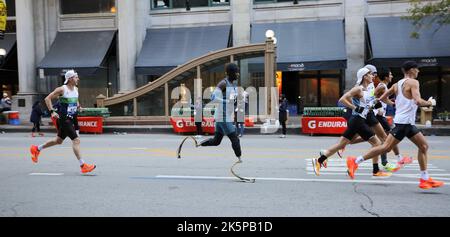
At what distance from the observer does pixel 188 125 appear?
1795cm

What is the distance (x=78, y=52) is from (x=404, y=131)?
835 inches

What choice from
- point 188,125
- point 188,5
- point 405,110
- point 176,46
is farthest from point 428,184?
point 188,5

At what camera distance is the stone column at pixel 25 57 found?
2433 centimetres

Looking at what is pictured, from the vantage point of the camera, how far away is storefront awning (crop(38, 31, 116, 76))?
23.1 meters

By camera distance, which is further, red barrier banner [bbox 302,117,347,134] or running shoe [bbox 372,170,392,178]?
red barrier banner [bbox 302,117,347,134]

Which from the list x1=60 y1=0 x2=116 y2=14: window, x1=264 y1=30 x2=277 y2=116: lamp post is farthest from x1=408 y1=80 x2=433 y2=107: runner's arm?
x1=60 y1=0 x2=116 y2=14: window

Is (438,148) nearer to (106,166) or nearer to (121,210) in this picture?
(106,166)

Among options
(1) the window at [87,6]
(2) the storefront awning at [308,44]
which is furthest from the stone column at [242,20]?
(1) the window at [87,6]

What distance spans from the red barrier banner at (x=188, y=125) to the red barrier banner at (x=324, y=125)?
3.93 metres

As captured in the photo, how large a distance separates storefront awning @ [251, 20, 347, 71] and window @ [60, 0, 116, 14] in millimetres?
9146

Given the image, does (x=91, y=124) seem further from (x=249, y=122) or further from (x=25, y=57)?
(x=25, y=57)

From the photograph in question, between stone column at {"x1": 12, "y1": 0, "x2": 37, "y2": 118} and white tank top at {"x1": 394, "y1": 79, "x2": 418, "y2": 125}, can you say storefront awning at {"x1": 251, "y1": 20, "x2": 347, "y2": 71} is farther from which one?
white tank top at {"x1": 394, "y1": 79, "x2": 418, "y2": 125}
